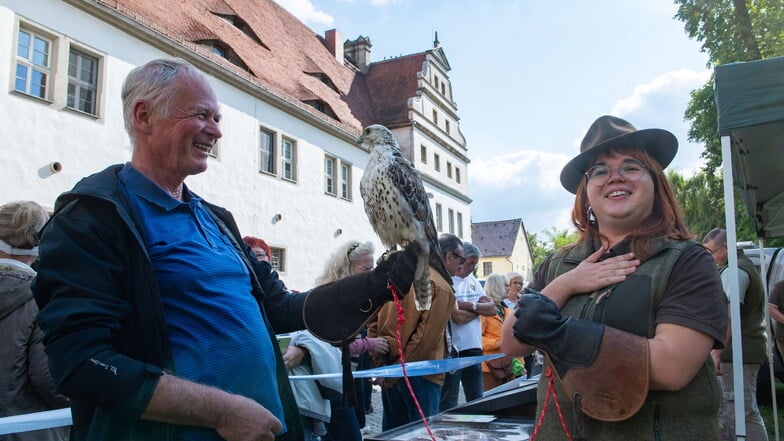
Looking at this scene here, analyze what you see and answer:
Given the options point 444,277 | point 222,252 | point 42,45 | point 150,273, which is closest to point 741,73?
point 444,277

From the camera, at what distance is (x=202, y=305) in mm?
1723

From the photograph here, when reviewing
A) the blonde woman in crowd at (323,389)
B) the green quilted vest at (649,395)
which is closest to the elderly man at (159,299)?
the green quilted vest at (649,395)

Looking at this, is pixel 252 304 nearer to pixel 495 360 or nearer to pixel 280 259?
pixel 495 360

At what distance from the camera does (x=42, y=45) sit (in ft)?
37.9

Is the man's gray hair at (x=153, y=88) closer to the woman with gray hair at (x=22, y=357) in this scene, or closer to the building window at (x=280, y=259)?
the woman with gray hair at (x=22, y=357)

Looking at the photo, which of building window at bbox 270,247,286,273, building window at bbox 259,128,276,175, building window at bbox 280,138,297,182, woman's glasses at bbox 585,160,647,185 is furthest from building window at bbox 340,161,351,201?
woman's glasses at bbox 585,160,647,185

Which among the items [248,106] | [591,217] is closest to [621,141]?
[591,217]

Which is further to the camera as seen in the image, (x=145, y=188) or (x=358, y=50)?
(x=358, y=50)

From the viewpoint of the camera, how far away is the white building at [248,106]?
437 inches

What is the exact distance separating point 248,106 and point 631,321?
16836 mm

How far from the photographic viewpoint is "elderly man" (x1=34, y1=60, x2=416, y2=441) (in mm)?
1427

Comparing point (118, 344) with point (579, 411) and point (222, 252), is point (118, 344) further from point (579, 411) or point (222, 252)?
point (579, 411)

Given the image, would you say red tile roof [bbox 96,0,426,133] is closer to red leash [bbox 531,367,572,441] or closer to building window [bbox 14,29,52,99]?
building window [bbox 14,29,52,99]

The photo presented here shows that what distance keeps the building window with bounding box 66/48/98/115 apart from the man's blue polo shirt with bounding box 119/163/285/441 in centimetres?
1195
